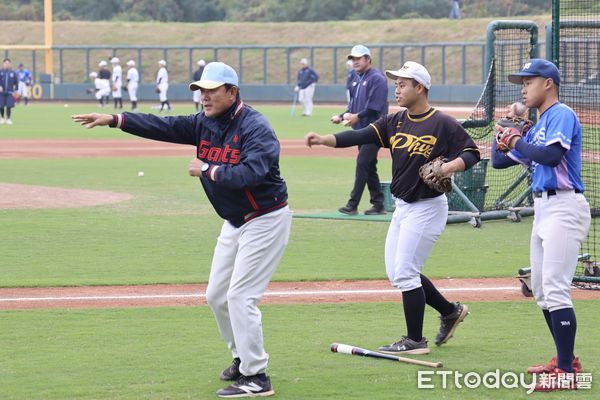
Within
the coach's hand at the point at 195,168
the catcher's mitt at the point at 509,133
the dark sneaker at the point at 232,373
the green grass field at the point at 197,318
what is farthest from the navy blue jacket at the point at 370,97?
the coach's hand at the point at 195,168

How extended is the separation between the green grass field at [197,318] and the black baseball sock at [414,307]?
25 cm

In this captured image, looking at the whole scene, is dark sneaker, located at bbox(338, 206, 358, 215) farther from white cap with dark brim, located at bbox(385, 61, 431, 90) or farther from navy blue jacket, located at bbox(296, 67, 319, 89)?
navy blue jacket, located at bbox(296, 67, 319, 89)

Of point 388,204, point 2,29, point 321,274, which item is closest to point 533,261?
point 321,274

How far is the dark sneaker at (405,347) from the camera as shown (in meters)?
8.04

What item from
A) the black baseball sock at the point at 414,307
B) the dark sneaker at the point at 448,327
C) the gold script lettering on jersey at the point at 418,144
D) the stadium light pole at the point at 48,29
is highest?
the stadium light pole at the point at 48,29

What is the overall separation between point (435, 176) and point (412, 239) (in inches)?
20.2

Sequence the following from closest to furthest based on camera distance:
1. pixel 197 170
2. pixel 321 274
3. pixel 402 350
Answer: pixel 197 170, pixel 402 350, pixel 321 274

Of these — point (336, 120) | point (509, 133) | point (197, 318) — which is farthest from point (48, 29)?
point (509, 133)

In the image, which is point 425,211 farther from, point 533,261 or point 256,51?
point 256,51

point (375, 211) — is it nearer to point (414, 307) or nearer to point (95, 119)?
point (414, 307)

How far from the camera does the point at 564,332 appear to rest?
7125 mm

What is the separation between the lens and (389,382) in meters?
7.29

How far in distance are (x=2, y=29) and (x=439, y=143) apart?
7216 cm

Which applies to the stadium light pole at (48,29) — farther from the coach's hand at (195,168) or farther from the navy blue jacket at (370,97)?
the coach's hand at (195,168)
